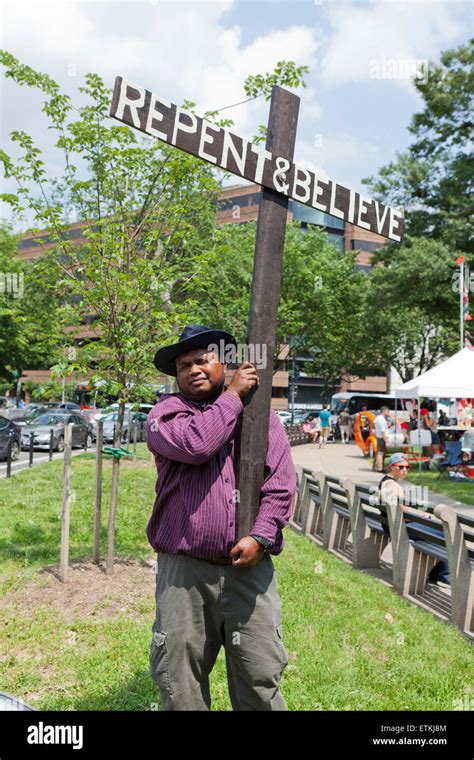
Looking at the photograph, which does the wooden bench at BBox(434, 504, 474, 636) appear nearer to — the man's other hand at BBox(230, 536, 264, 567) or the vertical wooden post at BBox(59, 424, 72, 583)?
the vertical wooden post at BBox(59, 424, 72, 583)

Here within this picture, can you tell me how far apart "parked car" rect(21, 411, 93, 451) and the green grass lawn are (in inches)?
613

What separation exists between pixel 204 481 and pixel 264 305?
0.75 meters

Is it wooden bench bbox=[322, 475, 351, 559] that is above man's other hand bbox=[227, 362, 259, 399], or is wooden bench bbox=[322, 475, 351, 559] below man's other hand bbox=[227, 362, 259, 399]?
below

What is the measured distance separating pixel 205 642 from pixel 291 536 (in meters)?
6.63

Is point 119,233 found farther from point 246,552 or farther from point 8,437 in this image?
point 8,437

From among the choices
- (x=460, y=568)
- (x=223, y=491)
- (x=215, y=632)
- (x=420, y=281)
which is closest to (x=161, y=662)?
(x=215, y=632)

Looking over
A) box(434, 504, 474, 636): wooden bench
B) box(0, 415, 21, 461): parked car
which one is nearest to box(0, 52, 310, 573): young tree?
box(434, 504, 474, 636): wooden bench

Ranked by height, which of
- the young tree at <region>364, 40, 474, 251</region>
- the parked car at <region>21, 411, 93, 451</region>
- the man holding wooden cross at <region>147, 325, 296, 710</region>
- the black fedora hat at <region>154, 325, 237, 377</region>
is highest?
the young tree at <region>364, 40, 474, 251</region>

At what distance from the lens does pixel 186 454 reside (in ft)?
8.49

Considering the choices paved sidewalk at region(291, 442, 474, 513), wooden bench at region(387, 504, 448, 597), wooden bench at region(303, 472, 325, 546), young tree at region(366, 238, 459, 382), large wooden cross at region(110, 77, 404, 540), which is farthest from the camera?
young tree at region(366, 238, 459, 382)

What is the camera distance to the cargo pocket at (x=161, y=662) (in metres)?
2.62

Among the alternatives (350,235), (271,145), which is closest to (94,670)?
(271,145)

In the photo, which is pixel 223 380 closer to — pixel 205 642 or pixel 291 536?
pixel 205 642

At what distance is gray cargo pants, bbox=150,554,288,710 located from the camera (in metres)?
2.61
